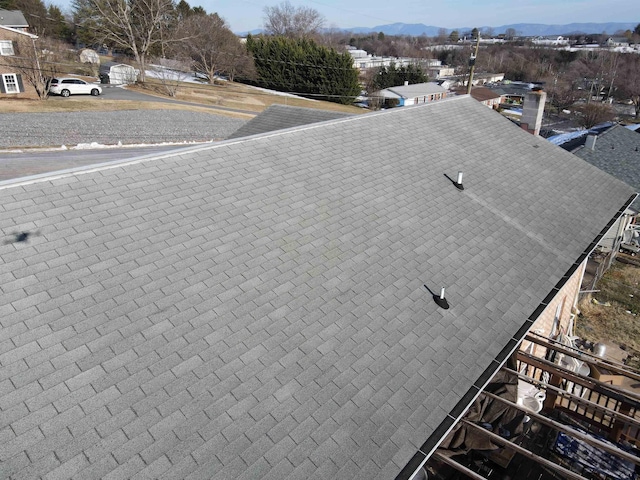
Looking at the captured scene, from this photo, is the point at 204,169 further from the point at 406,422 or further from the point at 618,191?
the point at 618,191

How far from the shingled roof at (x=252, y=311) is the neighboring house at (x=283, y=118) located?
23.5ft

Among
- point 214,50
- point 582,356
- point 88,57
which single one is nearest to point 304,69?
point 214,50

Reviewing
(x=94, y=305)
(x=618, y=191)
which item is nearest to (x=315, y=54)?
(x=618, y=191)

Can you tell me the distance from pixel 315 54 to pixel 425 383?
63.4 metres

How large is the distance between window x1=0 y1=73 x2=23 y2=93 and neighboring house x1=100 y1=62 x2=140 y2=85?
13.8m

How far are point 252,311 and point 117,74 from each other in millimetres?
56429

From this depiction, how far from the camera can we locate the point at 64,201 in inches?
317

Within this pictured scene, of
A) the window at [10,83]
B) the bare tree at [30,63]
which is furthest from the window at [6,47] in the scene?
the window at [10,83]

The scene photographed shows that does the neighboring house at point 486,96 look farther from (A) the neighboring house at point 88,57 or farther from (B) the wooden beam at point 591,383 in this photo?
(B) the wooden beam at point 591,383

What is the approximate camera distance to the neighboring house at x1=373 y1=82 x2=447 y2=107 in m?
59.5

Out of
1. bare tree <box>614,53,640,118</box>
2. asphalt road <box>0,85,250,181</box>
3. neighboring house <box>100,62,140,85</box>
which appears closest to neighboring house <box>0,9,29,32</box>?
neighboring house <box>100,62,140,85</box>

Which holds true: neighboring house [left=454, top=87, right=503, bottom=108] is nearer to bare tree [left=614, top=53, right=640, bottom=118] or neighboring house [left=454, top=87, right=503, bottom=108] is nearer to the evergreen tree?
the evergreen tree

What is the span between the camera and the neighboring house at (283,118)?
19.2 metres

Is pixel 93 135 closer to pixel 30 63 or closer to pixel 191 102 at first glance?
pixel 30 63
